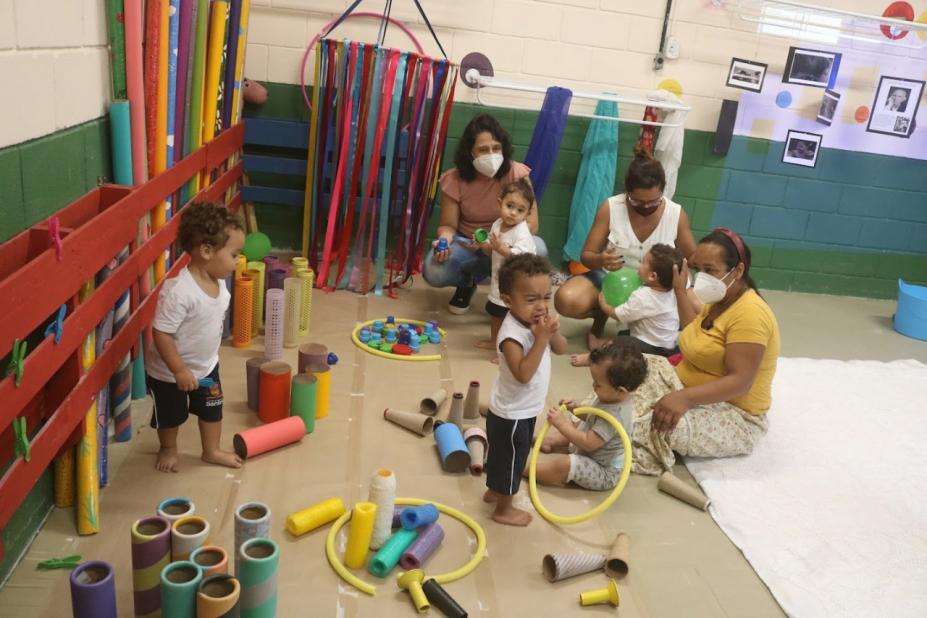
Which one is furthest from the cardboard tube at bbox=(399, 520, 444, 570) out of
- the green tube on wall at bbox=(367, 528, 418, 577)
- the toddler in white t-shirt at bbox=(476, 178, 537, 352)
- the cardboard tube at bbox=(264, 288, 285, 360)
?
the toddler in white t-shirt at bbox=(476, 178, 537, 352)

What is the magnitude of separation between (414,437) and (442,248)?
147cm

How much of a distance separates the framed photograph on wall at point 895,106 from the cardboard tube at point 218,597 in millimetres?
5620

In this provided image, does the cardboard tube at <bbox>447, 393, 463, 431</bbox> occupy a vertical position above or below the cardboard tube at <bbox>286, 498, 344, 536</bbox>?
above

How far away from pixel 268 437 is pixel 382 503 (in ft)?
2.43

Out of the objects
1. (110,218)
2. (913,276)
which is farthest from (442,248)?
(913,276)

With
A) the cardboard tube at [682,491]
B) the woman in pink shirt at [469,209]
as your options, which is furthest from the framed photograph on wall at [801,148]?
the cardboard tube at [682,491]

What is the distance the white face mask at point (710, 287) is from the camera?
11.1 ft

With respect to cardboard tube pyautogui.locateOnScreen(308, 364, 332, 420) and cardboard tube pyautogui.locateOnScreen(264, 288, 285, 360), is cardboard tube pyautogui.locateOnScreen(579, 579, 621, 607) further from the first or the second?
cardboard tube pyautogui.locateOnScreen(264, 288, 285, 360)

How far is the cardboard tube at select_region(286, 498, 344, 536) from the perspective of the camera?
267 cm

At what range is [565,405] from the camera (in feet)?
10.7

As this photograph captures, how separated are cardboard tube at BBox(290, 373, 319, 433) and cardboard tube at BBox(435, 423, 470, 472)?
1.75ft

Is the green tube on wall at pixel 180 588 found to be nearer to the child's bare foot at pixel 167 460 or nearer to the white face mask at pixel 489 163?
the child's bare foot at pixel 167 460

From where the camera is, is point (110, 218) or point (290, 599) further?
point (110, 218)

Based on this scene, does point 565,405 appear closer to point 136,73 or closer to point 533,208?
point 533,208
